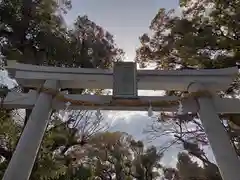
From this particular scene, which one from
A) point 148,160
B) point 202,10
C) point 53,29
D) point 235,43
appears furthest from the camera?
point 148,160

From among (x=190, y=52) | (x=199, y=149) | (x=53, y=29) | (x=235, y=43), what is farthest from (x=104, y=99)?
(x=199, y=149)

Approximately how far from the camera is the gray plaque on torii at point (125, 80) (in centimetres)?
236

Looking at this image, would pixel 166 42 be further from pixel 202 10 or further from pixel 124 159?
pixel 124 159

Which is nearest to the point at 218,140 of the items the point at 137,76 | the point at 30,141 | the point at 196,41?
the point at 137,76

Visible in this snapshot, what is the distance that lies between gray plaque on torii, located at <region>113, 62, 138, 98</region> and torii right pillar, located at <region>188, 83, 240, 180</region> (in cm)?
60

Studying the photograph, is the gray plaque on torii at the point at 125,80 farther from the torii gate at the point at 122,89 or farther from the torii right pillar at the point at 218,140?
the torii right pillar at the point at 218,140

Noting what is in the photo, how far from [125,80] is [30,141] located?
1001mm

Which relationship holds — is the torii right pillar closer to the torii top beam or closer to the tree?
the torii top beam

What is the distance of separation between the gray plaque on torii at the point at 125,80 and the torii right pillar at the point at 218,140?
23.8 inches

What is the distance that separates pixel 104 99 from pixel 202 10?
3288 millimetres

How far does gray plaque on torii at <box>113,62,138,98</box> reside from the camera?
2.36 meters

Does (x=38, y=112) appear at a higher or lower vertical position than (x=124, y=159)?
lower

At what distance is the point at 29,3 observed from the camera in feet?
16.4

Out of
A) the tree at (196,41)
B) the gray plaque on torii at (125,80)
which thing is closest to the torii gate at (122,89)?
the gray plaque on torii at (125,80)
